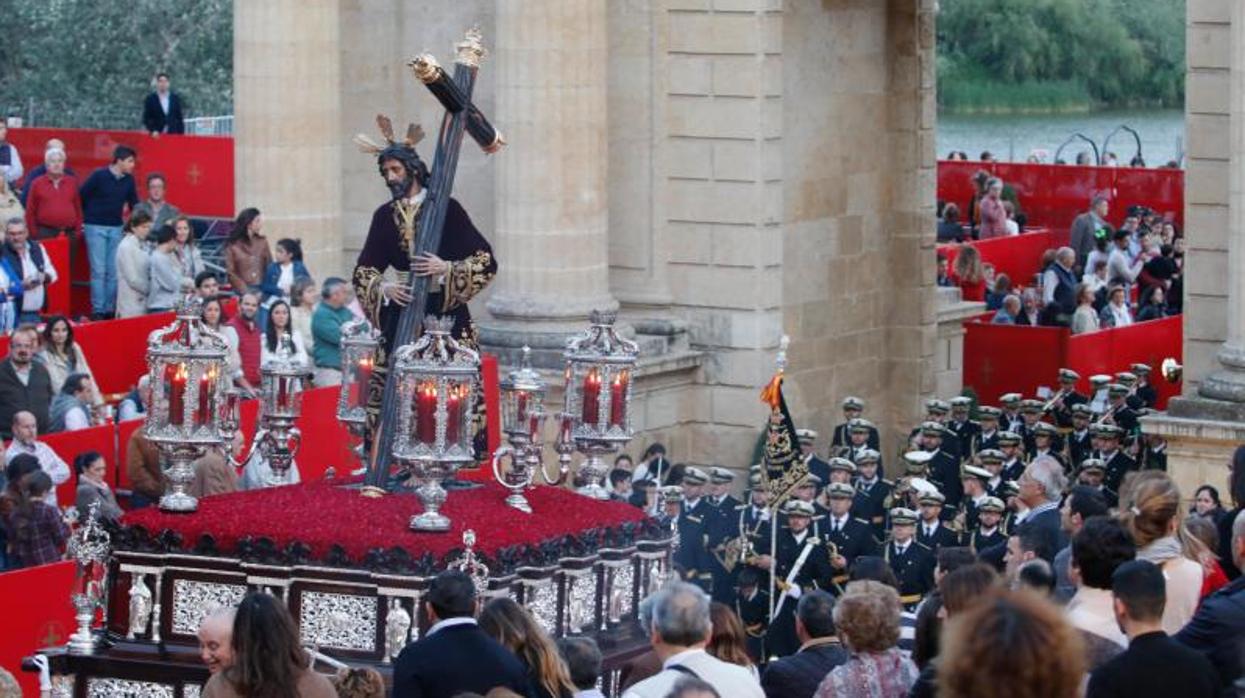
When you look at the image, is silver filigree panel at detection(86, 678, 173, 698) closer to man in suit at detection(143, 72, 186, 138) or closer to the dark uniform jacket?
the dark uniform jacket

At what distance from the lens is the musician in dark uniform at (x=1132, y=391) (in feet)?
84.4

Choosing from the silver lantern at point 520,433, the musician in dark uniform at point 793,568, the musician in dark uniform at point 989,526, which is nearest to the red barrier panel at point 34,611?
the silver lantern at point 520,433

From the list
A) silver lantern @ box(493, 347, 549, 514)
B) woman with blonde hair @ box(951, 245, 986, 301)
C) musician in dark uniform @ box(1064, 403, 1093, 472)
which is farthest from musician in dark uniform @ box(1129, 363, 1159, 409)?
silver lantern @ box(493, 347, 549, 514)

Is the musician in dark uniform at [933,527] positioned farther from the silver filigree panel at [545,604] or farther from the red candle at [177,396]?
the red candle at [177,396]

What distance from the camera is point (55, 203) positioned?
1080 inches

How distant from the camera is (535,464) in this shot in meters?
17.3

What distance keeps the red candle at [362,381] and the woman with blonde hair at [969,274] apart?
14.5 m

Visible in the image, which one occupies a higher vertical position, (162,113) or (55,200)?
(162,113)

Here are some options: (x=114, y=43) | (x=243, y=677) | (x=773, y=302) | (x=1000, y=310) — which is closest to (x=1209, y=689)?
(x=243, y=677)

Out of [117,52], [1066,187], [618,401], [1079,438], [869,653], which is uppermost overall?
[117,52]

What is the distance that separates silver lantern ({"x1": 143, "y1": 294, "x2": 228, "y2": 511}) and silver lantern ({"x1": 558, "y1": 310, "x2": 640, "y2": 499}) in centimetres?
189

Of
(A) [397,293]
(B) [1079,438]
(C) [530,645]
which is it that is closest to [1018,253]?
(B) [1079,438]

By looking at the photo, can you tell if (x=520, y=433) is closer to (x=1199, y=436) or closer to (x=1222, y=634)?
(x=1222, y=634)

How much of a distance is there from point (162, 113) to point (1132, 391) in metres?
11.6
